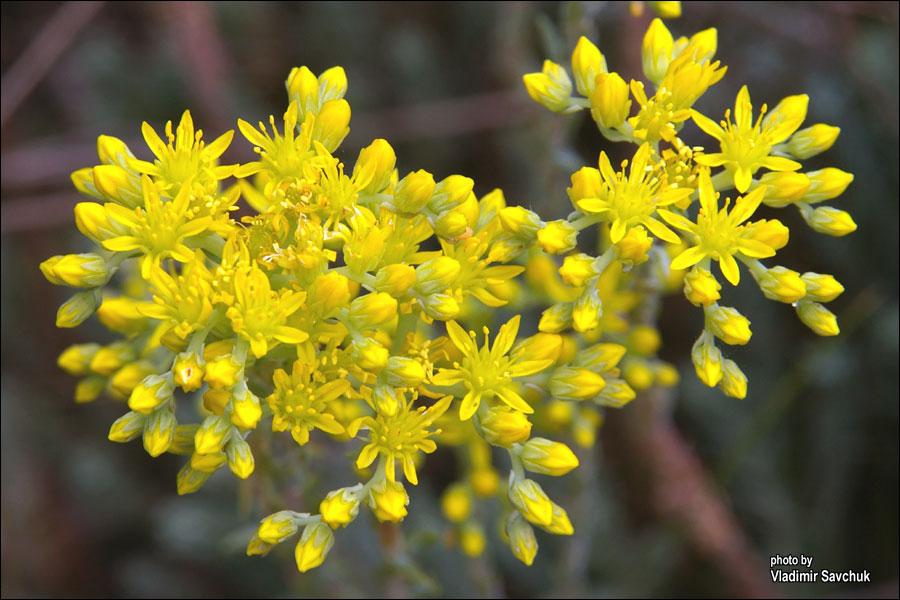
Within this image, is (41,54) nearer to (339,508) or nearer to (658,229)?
(339,508)

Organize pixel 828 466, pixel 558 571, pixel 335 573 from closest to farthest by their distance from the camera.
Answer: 1. pixel 335 573
2. pixel 558 571
3. pixel 828 466

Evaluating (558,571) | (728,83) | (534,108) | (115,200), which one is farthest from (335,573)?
(728,83)

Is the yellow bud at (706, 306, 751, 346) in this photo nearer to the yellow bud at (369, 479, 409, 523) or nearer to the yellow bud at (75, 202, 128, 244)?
the yellow bud at (369, 479, 409, 523)

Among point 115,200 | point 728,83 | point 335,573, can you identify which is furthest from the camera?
point 728,83

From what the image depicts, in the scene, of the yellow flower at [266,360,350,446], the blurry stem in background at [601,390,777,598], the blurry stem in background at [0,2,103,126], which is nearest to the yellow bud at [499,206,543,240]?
the yellow flower at [266,360,350,446]

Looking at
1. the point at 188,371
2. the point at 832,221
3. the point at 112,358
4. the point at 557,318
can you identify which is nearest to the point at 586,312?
the point at 557,318

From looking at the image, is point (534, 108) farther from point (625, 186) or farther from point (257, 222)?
point (257, 222)
